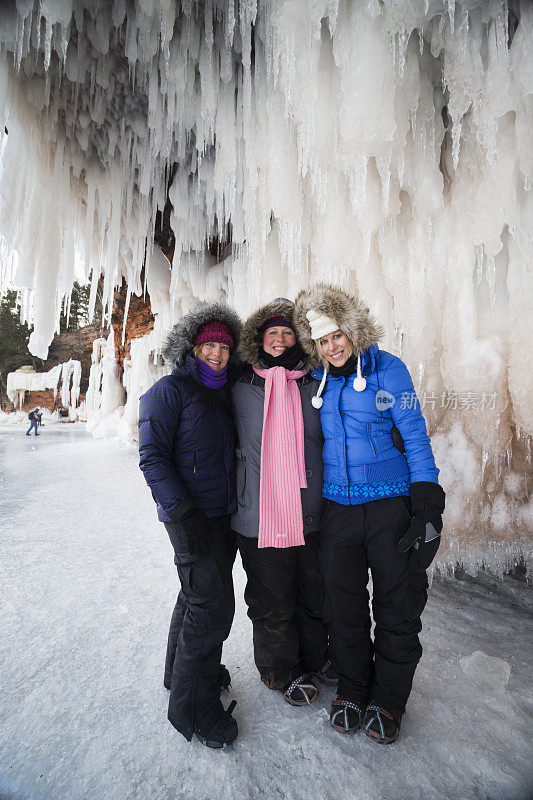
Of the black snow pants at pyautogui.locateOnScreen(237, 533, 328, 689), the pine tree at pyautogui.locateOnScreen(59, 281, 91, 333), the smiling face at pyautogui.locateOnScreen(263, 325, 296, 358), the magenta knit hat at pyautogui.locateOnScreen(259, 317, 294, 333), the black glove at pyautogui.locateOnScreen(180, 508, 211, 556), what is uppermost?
the pine tree at pyautogui.locateOnScreen(59, 281, 91, 333)

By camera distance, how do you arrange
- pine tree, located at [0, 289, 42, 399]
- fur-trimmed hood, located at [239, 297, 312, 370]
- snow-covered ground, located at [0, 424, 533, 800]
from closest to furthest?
snow-covered ground, located at [0, 424, 533, 800], fur-trimmed hood, located at [239, 297, 312, 370], pine tree, located at [0, 289, 42, 399]

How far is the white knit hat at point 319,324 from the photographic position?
4.91ft

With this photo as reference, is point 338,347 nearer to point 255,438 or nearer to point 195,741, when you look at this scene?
point 255,438

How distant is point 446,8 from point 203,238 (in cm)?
350

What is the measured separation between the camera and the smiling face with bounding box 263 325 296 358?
1.59 m

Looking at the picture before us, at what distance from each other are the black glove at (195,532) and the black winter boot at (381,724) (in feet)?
3.11

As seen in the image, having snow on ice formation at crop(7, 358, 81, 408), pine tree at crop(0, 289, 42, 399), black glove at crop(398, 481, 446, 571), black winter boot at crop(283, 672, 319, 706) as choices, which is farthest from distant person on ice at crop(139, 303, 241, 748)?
pine tree at crop(0, 289, 42, 399)

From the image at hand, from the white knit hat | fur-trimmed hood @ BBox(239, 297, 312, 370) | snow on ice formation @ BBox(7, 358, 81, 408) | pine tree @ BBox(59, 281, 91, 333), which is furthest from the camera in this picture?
pine tree @ BBox(59, 281, 91, 333)

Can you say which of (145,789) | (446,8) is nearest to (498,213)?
(446,8)

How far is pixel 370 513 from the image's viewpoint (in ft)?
4.52

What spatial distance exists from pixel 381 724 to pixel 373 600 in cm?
47

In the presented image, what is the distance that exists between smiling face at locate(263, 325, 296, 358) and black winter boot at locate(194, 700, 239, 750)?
1.50 metres

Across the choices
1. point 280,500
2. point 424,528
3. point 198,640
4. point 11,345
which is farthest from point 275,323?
point 11,345

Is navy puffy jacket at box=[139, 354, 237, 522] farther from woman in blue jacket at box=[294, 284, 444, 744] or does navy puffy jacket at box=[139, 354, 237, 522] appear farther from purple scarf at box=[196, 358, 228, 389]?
woman in blue jacket at box=[294, 284, 444, 744]
